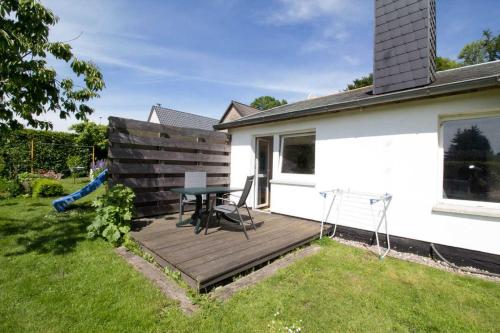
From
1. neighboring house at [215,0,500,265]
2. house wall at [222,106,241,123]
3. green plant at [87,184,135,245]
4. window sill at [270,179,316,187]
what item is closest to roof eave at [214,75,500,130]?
neighboring house at [215,0,500,265]

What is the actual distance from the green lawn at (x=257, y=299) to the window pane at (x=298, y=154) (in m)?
2.51

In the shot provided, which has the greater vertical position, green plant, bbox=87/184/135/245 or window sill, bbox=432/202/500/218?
window sill, bbox=432/202/500/218

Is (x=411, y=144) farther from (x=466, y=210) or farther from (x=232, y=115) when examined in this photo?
(x=232, y=115)

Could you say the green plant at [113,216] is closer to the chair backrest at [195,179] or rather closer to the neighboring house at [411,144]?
the chair backrest at [195,179]

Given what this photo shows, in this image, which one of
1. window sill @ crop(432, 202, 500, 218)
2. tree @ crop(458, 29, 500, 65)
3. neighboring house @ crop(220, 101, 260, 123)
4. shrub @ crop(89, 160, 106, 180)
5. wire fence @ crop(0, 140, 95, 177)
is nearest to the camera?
window sill @ crop(432, 202, 500, 218)

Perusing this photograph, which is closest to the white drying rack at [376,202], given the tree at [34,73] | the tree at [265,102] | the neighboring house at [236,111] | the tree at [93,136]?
the tree at [34,73]

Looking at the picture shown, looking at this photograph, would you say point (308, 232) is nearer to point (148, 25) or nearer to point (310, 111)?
point (310, 111)

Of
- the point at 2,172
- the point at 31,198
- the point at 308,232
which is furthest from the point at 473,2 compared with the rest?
the point at 2,172

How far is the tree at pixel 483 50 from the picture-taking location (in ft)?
84.5

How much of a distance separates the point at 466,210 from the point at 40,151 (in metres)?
17.9

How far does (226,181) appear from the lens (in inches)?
298

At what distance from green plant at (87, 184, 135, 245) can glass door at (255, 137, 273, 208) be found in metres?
3.68

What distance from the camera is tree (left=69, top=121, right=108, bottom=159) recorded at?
16737 mm

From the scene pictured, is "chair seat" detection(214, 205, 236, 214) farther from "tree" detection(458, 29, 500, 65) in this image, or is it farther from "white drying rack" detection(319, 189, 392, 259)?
"tree" detection(458, 29, 500, 65)
